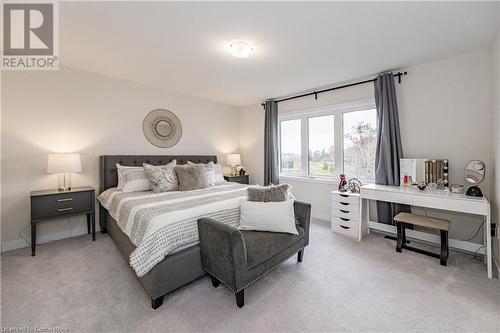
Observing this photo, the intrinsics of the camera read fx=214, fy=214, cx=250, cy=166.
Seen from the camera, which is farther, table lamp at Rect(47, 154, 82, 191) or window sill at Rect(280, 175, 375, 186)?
window sill at Rect(280, 175, 375, 186)

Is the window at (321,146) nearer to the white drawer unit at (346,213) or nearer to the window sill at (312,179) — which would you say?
the window sill at (312,179)

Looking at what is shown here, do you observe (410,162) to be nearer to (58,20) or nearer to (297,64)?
(297,64)

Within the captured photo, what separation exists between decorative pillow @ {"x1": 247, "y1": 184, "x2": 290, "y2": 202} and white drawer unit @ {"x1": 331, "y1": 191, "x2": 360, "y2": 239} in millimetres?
1292

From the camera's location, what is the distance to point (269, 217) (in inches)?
84.4

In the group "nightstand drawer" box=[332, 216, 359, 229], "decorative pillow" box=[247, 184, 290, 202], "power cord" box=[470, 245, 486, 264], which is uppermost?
"decorative pillow" box=[247, 184, 290, 202]

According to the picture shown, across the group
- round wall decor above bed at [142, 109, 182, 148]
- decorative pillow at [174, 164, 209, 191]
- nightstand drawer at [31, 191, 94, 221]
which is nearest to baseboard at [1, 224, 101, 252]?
nightstand drawer at [31, 191, 94, 221]

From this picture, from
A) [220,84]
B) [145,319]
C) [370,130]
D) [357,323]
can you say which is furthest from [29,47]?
[370,130]

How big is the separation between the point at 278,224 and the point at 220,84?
2.70 meters

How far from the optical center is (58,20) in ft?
6.48

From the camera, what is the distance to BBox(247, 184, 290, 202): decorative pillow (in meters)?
2.32

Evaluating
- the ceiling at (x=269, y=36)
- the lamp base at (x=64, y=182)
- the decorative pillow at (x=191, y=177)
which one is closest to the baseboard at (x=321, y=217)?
the decorative pillow at (x=191, y=177)

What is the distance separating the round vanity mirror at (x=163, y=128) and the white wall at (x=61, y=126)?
277 mm

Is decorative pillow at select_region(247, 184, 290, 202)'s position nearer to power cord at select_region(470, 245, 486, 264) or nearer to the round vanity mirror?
power cord at select_region(470, 245, 486, 264)

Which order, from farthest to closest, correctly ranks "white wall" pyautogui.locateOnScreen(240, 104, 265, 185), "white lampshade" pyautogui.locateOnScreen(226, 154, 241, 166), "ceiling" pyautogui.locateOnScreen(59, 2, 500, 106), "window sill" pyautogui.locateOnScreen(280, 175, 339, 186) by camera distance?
"white wall" pyautogui.locateOnScreen(240, 104, 265, 185), "white lampshade" pyautogui.locateOnScreen(226, 154, 241, 166), "window sill" pyautogui.locateOnScreen(280, 175, 339, 186), "ceiling" pyautogui.locateOnScreen(59, 2, 500, 106)
